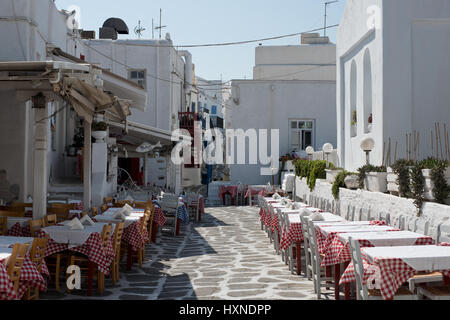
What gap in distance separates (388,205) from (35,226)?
6154 millimetres

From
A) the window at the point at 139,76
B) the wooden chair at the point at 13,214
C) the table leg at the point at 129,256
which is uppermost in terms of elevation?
the window at the point at 139,76

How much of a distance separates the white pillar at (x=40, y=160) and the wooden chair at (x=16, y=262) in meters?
3.11

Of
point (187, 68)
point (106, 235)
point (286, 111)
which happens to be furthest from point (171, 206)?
point (187, 68)

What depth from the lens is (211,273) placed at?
32.5 ft

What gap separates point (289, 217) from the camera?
10.5 metres

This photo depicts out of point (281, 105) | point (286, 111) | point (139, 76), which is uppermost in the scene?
point (139, 76)

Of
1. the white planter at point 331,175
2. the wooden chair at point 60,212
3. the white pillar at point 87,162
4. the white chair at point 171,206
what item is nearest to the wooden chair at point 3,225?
the wooden chair at point 60,212

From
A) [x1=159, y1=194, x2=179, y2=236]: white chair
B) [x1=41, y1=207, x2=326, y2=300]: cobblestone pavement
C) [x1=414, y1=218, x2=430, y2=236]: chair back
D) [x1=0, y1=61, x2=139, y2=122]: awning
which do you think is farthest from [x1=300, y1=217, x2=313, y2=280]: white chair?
[x1=159, y1=194, x2=179, y2=236]: white chair

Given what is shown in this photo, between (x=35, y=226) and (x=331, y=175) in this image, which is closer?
(x=35, y=226)

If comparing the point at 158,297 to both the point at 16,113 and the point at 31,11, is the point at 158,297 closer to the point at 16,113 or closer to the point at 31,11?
the point at 16,113

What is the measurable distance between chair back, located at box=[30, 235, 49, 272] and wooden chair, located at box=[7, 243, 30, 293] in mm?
378

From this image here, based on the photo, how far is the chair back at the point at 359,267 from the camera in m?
5.75

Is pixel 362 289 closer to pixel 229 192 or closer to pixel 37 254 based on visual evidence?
pixel 37 254

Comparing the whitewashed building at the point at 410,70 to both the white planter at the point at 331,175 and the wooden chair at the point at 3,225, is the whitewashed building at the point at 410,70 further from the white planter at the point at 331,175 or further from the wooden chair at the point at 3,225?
the wooden chair at the point at 3,225
